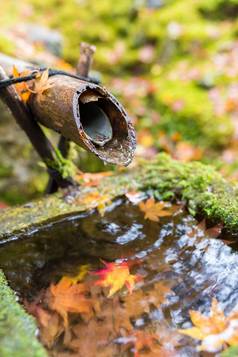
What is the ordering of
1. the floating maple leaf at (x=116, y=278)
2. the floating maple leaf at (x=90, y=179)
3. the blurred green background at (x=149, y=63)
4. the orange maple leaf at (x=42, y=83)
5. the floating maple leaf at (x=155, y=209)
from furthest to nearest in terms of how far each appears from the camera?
1. the blurred green background at (x=149, y=63)
2. the floating maple leaf at (x=90, y=179)
3. the floating maple leaf at (x=155, y=209)
4. the orange maple leaf at (x=42, y=83)
5. the floating maple leaf at (x=116, y=278)

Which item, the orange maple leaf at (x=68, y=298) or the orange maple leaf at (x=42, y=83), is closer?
the orange maple leaf at (x=68, y=298)

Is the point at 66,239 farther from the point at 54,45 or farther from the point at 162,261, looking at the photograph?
the point at 54,45

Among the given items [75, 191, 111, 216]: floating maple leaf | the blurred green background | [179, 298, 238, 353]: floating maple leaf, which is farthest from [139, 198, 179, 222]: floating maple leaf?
the blurred green background

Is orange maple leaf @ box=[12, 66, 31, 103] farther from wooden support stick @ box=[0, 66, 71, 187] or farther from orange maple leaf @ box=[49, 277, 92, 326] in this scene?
orange maple leaf @ box=[49, 277, 92, 326]

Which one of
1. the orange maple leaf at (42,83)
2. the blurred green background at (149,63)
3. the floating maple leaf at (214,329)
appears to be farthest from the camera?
the blurred green background at (149,63)

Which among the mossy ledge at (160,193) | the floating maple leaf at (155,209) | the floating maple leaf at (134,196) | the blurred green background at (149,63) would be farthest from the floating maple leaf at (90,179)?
the blurred green background at (149,63)

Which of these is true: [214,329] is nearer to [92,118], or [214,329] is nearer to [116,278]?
[116,278]

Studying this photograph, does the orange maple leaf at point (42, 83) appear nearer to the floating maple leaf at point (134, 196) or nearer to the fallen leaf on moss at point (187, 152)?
the floating maple leaf at point (134, 196)

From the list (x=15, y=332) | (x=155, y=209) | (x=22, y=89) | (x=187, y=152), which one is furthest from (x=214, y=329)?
(x=187, y=152)
